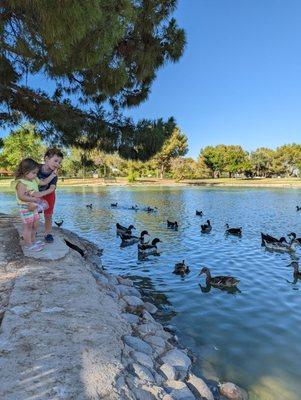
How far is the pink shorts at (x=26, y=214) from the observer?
703 centimetres

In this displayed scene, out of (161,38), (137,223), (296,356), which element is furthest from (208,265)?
(137,223)

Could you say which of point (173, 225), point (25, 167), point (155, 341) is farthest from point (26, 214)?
point (173, 225)

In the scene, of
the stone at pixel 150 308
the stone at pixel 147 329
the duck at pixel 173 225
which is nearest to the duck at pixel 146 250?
the stone at pixel 150 308

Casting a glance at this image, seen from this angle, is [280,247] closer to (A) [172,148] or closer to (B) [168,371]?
(B) [168,371]

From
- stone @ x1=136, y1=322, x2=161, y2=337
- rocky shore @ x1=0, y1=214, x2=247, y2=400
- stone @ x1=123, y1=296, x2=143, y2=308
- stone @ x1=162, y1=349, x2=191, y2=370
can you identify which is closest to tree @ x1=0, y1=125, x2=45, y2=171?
stone @ x1=123, y1=296, x2=143, y2=308

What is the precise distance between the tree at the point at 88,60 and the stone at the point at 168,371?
4892 mm

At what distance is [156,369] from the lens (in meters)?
4.39

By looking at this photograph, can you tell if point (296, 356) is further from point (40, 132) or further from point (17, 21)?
point (40, 132)

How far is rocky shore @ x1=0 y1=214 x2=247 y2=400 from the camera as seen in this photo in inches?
131

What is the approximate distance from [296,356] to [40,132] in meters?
10.5

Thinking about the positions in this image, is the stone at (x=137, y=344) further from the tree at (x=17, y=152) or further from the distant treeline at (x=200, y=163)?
the distant treeline at (x=200, y=163)

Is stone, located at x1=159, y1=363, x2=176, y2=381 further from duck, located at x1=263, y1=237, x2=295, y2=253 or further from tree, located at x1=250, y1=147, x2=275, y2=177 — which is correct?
tree, located at x1=250, y1=147, x2=275, y2=177

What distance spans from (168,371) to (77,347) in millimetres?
1224

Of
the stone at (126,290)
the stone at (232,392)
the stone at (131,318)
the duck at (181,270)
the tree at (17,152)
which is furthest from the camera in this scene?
the tree at (17,152)
